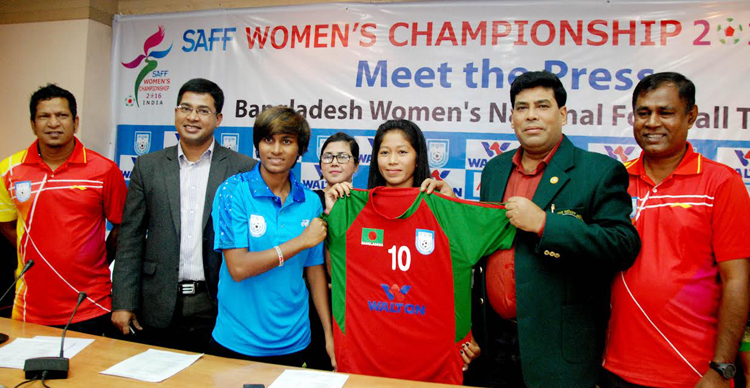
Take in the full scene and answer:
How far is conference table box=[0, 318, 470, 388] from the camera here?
5.11ft

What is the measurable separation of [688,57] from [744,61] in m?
0.35

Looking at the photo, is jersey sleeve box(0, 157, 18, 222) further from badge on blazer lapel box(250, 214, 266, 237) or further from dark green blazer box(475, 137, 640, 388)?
dark green blazer box(475, 137, 640, 388)

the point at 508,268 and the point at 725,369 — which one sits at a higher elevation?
the point at 508,268

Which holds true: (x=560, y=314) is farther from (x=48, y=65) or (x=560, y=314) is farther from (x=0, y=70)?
(x=0, y=70)

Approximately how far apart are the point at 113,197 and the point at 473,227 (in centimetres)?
200

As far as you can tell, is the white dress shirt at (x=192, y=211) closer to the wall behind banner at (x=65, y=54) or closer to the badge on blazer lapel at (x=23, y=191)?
the badge on blazer lapel at (x=23, y=191)

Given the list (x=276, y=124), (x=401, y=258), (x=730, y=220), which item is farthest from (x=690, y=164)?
(x=276, y=124)

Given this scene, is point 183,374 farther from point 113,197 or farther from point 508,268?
point 113,197

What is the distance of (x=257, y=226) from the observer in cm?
194

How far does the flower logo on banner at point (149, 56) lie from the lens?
4.14 metres

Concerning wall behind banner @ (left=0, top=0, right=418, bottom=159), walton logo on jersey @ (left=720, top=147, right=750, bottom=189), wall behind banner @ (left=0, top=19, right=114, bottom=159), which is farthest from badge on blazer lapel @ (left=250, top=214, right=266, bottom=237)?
walton logo on jersey @ (left=720, top=147, right=750, bottom=189)

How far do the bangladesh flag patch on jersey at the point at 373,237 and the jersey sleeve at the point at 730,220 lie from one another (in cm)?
134

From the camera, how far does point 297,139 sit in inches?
80.8

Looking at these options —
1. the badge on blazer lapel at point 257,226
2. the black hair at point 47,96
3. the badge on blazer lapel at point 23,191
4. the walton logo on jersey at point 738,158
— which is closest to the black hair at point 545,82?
the badge on blazer lapel at point 257,226
